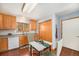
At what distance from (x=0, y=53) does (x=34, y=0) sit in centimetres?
104

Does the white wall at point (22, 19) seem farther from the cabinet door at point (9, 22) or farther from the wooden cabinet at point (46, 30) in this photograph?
the wooden cabinet at point (46, 30)

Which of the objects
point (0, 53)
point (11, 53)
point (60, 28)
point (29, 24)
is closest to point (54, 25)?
point (60, 28)

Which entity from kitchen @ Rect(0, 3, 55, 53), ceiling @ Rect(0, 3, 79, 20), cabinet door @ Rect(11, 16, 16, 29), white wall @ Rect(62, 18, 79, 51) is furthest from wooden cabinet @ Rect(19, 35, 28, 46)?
white wall @ Rect(62, 18, 79, 51)

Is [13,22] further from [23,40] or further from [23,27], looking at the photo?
[23,40]

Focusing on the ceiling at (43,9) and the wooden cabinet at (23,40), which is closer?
the ceiling at (43,9)

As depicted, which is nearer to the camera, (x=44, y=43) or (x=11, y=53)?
(x=11, y=53)

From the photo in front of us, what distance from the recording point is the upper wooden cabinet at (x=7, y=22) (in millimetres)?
1108

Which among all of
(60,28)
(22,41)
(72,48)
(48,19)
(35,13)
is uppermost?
(35,13)

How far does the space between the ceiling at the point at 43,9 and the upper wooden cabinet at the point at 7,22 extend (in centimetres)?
8

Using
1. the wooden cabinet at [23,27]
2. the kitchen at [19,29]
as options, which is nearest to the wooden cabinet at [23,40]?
the kitchen at [19,29]

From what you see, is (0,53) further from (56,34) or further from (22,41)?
(56,34)

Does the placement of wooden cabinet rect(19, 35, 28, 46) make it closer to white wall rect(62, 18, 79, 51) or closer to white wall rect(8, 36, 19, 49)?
white wall rect(8, 36, 19, 49)

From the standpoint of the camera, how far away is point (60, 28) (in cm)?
119

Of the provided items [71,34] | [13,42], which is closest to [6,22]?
[13,42]
